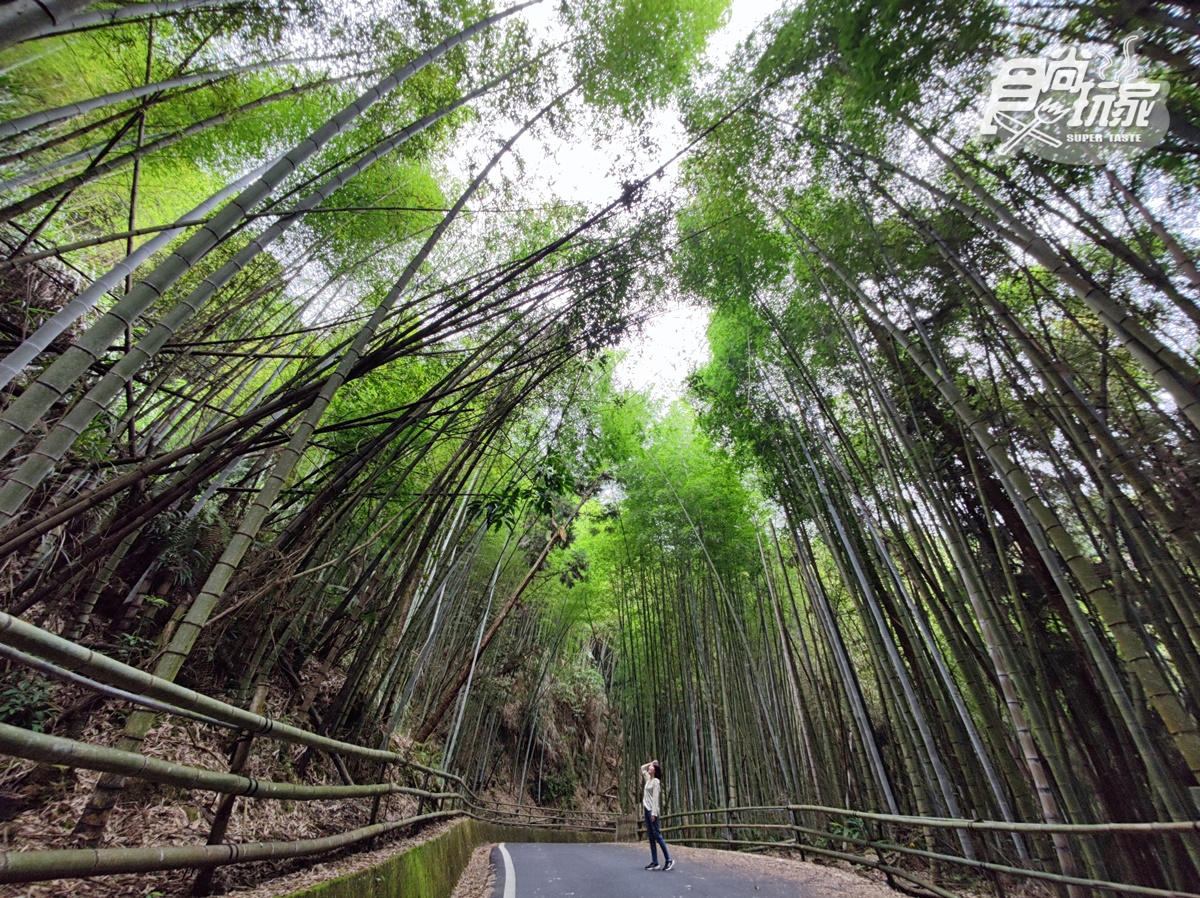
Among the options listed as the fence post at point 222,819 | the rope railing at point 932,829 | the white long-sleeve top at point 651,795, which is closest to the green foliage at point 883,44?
the rope railing at point 932,829

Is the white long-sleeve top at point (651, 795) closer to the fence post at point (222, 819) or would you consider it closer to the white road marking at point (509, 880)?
the white road marking at point (509, 880)

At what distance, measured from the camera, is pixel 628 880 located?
3389mm

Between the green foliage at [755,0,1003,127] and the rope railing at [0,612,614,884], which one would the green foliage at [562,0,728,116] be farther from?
the rope railing at [0,612,614,884]

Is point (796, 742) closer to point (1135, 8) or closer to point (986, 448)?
point (986, 448)

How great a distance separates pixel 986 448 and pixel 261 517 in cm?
290

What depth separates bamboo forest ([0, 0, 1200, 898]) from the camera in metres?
1.68

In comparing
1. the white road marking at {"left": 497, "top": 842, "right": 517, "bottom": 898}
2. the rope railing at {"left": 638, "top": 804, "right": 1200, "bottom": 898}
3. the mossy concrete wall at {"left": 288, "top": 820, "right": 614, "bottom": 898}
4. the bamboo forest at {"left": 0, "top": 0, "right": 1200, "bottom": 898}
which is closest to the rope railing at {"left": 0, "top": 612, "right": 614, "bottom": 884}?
the bamboo forest at {"left": 0, "top": 0, "right": 1200, "bottom": 898}

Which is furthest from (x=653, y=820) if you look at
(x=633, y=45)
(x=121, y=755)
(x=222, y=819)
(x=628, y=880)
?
(x=633, y=45)

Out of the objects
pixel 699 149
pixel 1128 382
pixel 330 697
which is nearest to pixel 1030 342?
pixel 1128 382

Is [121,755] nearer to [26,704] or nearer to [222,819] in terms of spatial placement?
[222,819]

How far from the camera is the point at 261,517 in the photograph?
1.44 meters

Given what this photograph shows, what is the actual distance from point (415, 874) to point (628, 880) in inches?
74.5

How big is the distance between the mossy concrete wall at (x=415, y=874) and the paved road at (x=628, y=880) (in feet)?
1.09

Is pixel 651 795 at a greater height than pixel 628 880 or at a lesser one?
greater
